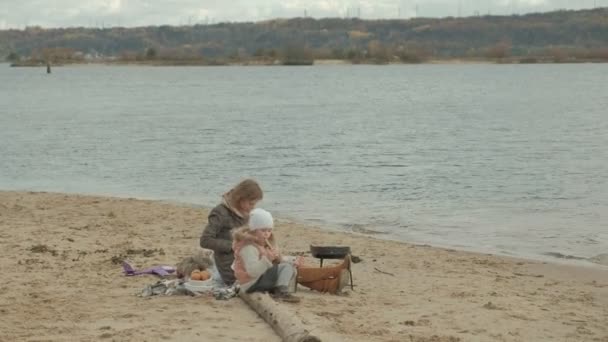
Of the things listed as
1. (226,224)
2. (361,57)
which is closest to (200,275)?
(226,224)

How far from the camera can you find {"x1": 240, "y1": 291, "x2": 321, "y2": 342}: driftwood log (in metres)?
7.29

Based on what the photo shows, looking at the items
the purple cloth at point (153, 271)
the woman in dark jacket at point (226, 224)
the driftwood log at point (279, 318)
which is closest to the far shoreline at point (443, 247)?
the purple cloth at point (153, 271)

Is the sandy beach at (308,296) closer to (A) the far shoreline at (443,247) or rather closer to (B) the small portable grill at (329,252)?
(A) the far shoreline at (443,247)

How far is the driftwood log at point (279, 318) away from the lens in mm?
7285

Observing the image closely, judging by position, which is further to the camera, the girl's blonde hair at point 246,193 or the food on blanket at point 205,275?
the food on blanket at point 205,275

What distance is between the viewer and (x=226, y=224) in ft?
30.4

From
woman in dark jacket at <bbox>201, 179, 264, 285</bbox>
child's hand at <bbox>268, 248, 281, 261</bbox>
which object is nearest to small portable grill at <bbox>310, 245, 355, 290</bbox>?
child's hand at <bbox>268, 248, 281, 261</bbox>

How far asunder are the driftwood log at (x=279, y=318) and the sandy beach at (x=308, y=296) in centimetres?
9

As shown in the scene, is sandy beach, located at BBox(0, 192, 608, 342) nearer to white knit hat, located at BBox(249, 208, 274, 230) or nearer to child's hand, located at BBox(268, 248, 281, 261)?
child's hand, located at BBox(268, 248, 281, 261)

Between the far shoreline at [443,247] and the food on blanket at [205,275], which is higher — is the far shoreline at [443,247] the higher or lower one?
the lower one

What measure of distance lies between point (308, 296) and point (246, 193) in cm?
108

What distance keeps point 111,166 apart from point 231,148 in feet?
21.3

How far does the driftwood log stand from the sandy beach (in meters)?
0.09

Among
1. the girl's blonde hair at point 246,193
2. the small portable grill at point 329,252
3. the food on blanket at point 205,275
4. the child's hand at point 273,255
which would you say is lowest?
the food on blanket at point 205,275
